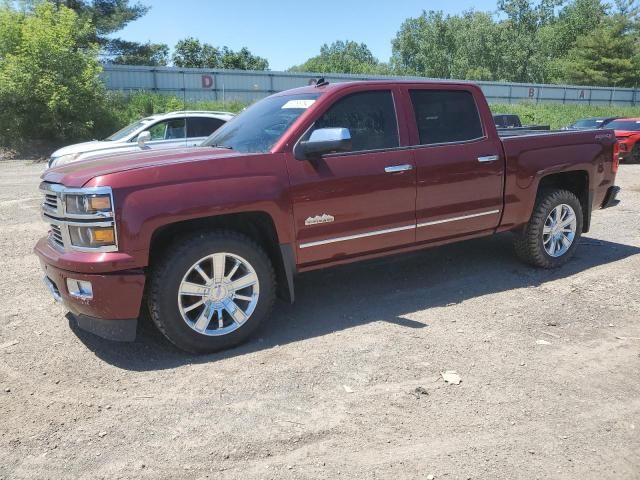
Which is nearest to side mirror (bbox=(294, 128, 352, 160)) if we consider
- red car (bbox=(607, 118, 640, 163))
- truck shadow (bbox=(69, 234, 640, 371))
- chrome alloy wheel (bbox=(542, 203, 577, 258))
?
truck shadow (bbox=(69, 234, 640, 371))

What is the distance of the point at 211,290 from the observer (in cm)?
391

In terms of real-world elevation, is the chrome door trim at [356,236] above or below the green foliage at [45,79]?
below

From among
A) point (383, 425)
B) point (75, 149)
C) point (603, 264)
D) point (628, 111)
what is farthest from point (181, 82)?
point (628, 111)

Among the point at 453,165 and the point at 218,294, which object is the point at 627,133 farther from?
the point at 218,294

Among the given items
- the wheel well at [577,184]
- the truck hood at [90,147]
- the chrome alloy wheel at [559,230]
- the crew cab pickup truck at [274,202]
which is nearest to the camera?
the crew cab pickup truck at [274,202]

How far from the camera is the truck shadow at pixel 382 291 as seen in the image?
409cm

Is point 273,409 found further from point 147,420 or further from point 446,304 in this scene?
point 446,304

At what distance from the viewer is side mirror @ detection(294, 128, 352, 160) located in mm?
4047

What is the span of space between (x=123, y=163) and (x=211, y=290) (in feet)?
3.61

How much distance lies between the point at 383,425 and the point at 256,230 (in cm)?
184

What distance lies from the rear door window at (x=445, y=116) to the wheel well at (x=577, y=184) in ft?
4.34

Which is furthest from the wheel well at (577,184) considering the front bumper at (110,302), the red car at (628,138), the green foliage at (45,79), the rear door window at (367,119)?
the green foliage at (45,79)

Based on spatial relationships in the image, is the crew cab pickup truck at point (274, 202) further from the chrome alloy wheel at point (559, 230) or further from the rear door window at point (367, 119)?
the chrome alloy wheel at point (559, 230)

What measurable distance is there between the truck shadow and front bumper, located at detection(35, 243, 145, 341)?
0.32m
